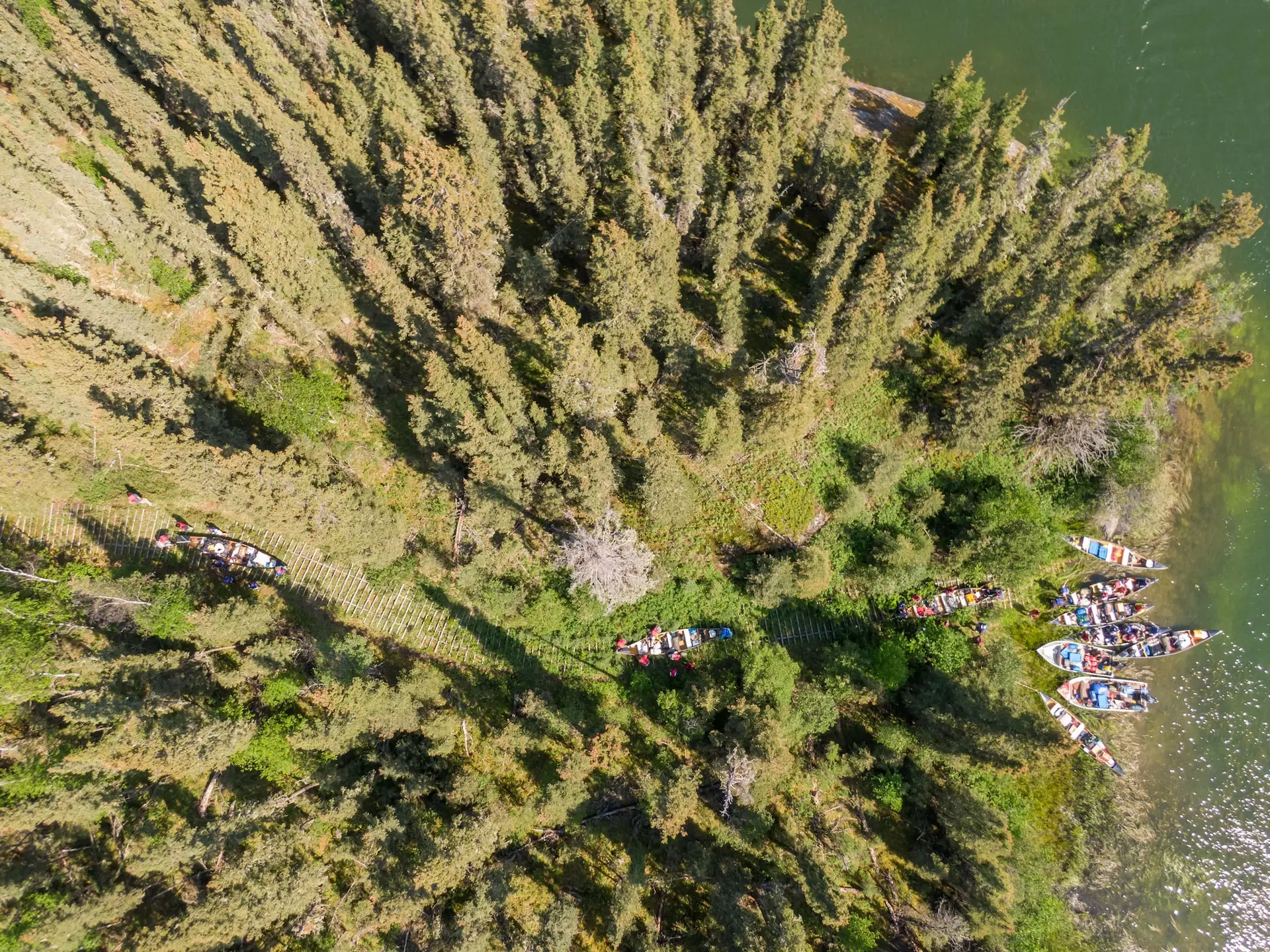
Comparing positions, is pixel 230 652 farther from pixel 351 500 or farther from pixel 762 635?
pixel 762 635

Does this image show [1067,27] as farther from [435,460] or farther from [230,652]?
[230,652]

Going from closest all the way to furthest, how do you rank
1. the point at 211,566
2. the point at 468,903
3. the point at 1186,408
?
the point at 468,903 < the point at 211,566 < the point at 1186,408

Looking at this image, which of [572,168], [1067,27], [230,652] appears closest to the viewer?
[230,652]

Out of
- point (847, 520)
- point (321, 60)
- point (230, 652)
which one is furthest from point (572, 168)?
point (230, 652)

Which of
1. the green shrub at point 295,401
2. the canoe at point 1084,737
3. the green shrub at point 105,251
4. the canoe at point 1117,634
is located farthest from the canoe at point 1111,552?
the green shrub at point 105,251

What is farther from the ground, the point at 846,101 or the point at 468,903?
the point at 846,101

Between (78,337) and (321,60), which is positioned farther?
(321,60)

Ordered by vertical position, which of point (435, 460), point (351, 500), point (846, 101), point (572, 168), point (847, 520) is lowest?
point (351, 500)

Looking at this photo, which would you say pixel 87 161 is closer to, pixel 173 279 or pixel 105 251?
pixel 105 251
